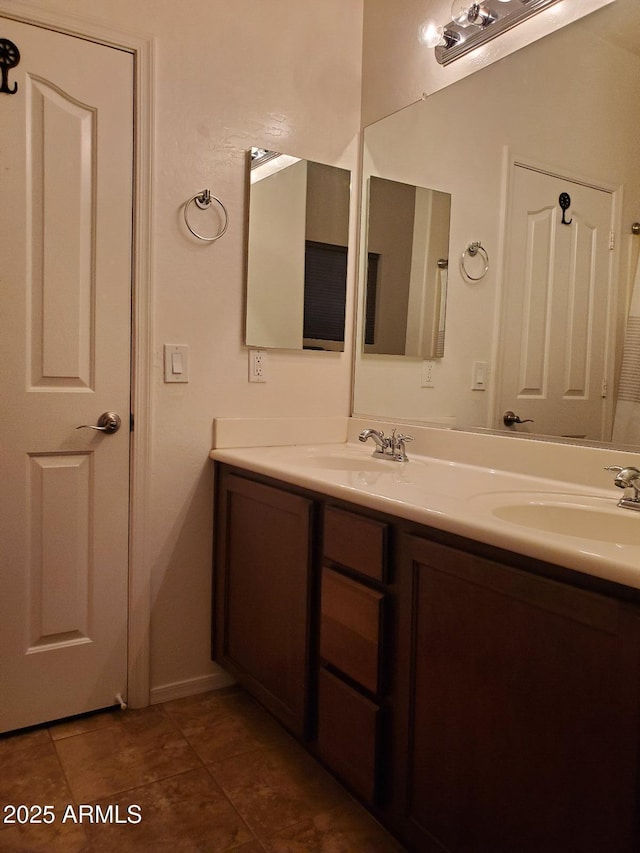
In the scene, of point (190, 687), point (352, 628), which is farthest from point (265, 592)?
point (190, 687)

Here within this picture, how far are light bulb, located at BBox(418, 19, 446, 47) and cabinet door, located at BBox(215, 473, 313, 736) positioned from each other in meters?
1.47

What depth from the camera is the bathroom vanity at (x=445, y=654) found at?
0.91m

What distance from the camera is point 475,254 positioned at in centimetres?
187

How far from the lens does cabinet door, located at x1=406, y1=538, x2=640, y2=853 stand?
89cm

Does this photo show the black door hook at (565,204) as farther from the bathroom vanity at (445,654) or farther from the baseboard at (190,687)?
the baseboard at (190,687)

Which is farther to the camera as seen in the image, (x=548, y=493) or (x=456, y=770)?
(x=548, y=493)

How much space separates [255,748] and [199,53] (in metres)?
2.06

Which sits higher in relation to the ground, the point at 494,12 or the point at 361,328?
the point at 494,12

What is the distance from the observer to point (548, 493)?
1.46m

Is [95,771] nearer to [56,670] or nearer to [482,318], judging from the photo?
[56,670]

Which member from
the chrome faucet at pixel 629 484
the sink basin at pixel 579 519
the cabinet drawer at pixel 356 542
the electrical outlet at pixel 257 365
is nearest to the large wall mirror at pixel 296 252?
the electrical outlet at pixel 257 365

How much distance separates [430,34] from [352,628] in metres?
1.80

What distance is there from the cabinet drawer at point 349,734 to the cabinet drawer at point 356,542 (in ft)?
0.91

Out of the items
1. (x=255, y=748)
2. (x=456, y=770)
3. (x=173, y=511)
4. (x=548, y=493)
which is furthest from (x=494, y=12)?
(x=255, y=748)
